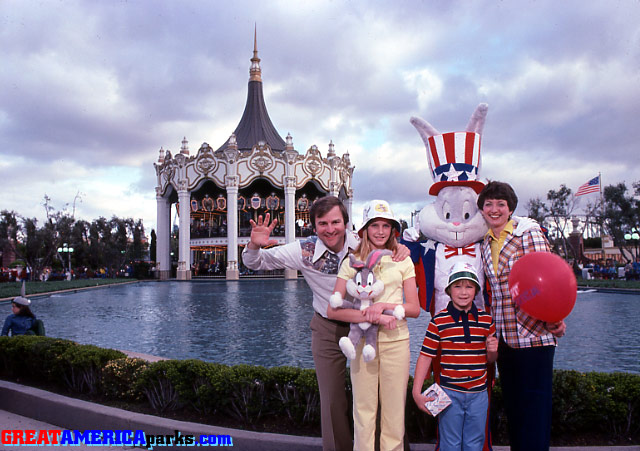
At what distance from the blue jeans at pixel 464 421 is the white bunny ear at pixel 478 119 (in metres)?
2.24

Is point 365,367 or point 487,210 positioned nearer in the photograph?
point 365,367

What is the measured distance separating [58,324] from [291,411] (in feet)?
33.4

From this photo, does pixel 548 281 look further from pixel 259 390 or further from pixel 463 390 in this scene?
pixel 259 390

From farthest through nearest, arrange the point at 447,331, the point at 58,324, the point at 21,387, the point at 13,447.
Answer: the point at 58,324 < the point at 21,387 < the point at 13,447 < the point at 447,331

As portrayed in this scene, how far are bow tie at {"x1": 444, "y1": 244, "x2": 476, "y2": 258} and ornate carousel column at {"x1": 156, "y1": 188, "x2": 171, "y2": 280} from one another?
40.5 m

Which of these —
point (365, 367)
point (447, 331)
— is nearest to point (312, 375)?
point (365, 367)

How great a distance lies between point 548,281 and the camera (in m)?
2.72

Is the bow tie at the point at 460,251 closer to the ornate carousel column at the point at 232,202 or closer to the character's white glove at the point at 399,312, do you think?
the character's white glove at the point at 399,312

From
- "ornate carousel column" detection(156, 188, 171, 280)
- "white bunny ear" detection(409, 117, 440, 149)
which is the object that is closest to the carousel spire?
"ornate carousel column" detection(156, 188, 171, 280)

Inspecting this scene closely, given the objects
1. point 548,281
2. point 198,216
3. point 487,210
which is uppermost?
point 198,216

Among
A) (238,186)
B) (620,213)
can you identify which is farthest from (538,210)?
(238,186)

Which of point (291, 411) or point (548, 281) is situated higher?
point (548, 281)

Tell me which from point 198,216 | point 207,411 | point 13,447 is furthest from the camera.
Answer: point 198,216

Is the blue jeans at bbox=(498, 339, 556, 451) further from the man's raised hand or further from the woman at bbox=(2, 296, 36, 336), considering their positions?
the woman at bbox=(2, 296, 36, 336)
